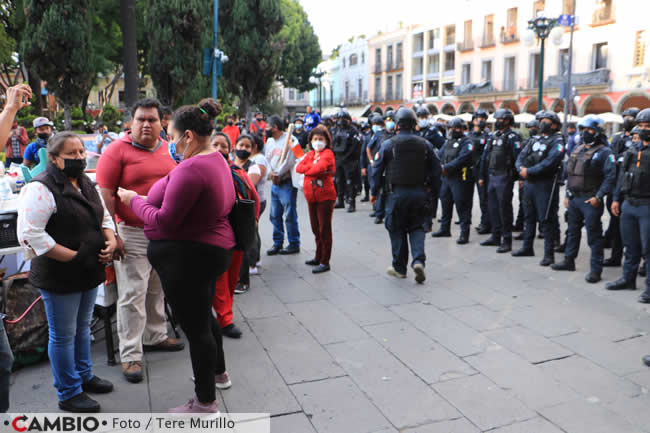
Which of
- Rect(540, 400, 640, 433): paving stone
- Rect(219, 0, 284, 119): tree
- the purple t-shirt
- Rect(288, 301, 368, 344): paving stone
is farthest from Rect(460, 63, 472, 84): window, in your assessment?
the purple t-shirt

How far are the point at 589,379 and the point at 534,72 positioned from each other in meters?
35.6

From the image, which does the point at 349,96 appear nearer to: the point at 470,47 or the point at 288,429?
the point at 470,47

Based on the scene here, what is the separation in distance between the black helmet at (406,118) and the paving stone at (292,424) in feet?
12.9

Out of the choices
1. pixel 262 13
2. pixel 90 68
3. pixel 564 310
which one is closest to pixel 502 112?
pixel 564 310

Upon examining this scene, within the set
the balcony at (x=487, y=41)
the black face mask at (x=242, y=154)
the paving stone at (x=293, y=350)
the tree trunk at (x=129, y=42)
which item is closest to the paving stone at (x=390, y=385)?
the paving stone at (x=293, y=350)

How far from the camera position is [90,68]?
1769 cm

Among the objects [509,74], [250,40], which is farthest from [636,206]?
[509,74]

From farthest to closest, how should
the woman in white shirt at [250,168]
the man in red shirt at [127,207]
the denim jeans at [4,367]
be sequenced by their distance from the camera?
the woman in white shirt at [250,168] < the man in red shirt at [127,207] < the denim jeans at [4,367]

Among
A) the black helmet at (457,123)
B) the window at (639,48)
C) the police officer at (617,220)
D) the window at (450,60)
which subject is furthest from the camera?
the window at (450,60)

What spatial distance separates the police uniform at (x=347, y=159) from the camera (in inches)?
451

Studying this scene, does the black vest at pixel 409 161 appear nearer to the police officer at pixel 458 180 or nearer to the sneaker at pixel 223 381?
the police officer at pixel 458 180

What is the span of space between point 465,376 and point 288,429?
1.41m

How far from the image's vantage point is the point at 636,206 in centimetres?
579

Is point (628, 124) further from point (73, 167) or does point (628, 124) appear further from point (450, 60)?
point (450, 60)
